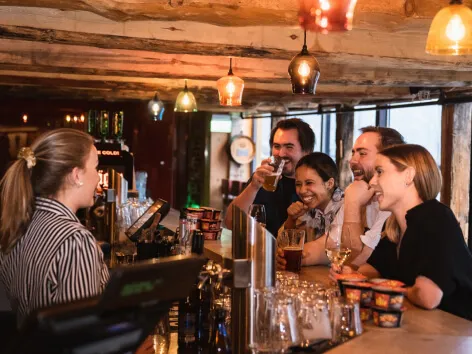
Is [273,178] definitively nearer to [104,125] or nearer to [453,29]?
[453,29]

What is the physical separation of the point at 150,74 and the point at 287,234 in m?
4.70

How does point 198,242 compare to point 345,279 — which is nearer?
point 345,279

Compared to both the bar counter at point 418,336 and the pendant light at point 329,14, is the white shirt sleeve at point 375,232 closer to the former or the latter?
A: the bar counter at point 418,336

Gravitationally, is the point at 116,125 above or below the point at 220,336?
above

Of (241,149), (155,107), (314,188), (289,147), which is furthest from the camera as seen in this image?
(241,149)

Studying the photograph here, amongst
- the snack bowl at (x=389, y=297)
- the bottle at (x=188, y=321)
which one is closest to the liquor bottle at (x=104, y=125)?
the bottle at (x=188, y=321)

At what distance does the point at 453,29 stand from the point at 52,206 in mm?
1905

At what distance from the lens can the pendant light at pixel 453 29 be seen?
10.7 ft

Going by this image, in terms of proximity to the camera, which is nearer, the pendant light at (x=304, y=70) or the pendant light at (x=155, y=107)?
the pendant light at (x=304, y=70)

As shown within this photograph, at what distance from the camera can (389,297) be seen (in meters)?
2.75

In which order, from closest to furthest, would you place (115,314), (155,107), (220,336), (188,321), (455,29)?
1. (115,314)
2. (220,336)
3. (188,321)
4. (455,29)
5. (155,107)

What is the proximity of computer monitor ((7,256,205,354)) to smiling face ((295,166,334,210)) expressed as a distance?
105 inches

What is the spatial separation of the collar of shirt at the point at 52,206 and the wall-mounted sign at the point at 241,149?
1347 cm

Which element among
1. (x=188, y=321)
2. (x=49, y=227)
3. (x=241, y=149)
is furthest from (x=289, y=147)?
(x=241, y=149)
